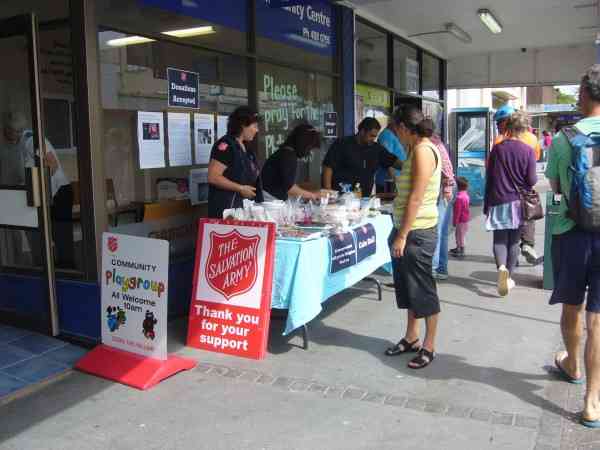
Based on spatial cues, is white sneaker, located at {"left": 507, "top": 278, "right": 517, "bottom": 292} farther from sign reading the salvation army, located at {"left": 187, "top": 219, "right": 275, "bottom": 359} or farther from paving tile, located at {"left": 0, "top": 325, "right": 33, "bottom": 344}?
paving tile, located at {"left": 0, "top": 325, "right": 33, "bottom": 344}

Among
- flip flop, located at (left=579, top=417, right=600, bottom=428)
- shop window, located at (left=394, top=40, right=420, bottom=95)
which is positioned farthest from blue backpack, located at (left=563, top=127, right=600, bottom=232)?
shop window, located at (left=394, top=40, right=420, bottom=95)

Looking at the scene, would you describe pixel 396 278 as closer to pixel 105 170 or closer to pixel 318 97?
pixel 105 170

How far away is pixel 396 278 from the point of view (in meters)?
4.11

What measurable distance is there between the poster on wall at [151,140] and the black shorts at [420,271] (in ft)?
7.24

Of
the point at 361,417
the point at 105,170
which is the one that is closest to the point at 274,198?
the point at 105,170

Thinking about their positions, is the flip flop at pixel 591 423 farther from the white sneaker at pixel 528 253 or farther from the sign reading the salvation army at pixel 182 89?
the white sneaker at pixel 528 253

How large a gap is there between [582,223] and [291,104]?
15.3 ft

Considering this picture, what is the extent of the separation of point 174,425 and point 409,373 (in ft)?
5.15

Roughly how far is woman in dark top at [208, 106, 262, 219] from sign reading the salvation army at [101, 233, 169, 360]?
1.02m

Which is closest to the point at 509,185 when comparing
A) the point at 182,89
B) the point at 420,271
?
A: the point at 420,271

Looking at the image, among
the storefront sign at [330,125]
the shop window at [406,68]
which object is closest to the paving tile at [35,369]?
the storefront sign at [330,125]

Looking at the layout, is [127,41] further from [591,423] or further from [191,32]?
[591,423]

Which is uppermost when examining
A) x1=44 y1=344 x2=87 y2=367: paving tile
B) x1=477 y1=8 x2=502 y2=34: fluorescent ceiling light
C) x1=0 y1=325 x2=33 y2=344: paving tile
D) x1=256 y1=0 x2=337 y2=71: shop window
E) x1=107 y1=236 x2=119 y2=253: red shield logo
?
x1=477 y1=8 x2=502 y2=34: fluorescent ceiling light

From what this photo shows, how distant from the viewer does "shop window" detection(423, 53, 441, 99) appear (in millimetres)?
12211
